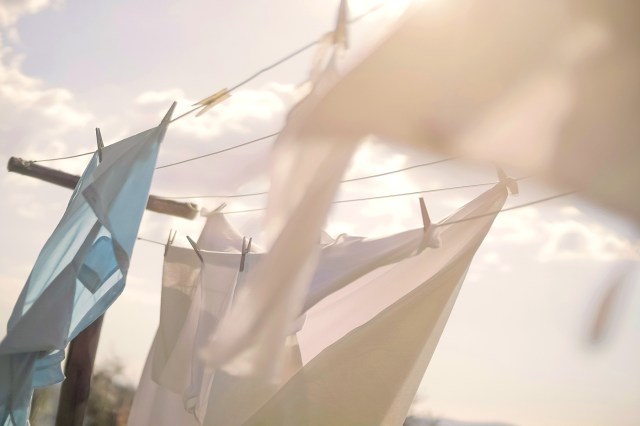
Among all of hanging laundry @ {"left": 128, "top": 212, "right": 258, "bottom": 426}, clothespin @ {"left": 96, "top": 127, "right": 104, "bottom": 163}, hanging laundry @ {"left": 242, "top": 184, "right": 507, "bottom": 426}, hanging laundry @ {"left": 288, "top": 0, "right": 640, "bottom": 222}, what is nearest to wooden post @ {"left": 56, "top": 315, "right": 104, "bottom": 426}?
hanging laundry @ {"left": 128, "top": 212, "right": 258, "bottom": 426}

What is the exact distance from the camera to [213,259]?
3016 millimetres

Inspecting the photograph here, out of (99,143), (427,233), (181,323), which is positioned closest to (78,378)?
(181,323)

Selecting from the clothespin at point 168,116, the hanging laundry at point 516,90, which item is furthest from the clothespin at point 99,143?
the hanging laundry at point 516,90

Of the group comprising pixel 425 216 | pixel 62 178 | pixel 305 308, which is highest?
pixel 62 178

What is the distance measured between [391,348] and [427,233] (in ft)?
1.12

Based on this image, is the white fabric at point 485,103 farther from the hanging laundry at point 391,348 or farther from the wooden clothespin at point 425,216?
the wooden clothespin at point 425,216

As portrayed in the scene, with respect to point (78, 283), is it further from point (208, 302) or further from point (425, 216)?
point (425, 216)

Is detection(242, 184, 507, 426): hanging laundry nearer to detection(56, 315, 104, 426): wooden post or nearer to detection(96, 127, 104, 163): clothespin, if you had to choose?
detection(96, 127, 104, 163): clothespin

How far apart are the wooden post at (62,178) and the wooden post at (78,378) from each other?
2.21 ft

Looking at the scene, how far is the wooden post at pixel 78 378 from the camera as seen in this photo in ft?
10.5

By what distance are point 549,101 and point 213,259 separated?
2.12 metres

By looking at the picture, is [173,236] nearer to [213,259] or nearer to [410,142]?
[213,259]

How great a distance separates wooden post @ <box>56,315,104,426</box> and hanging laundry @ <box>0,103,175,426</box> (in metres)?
0.71

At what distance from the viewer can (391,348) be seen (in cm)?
196
